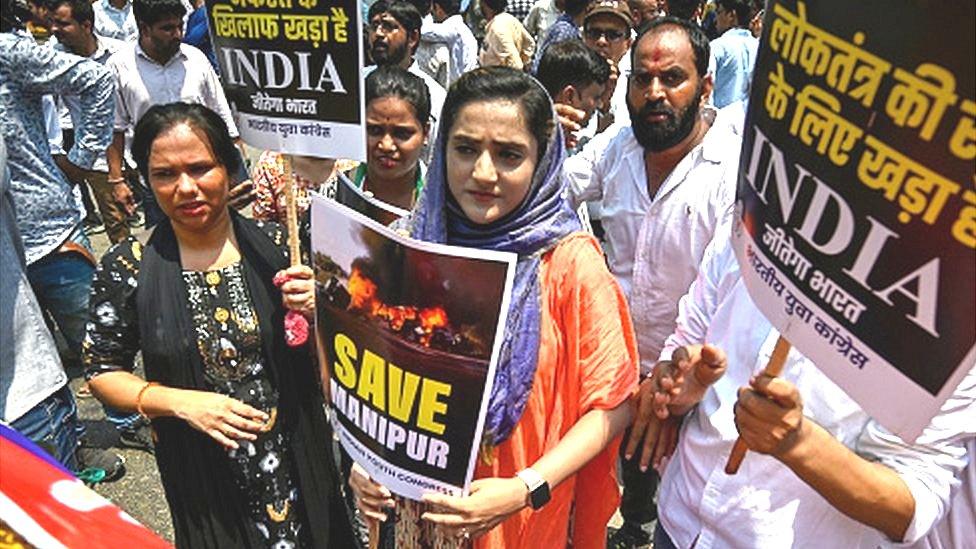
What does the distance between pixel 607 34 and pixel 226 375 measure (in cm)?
379

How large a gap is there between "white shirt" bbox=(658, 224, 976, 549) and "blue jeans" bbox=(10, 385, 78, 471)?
1733mm

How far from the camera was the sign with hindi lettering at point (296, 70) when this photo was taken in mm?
2180

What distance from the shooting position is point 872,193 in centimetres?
106

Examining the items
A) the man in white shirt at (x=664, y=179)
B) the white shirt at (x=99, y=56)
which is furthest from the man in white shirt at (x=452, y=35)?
the man in white shirt at (x=664, y=179)

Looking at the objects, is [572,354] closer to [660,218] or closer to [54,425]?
[660,218]

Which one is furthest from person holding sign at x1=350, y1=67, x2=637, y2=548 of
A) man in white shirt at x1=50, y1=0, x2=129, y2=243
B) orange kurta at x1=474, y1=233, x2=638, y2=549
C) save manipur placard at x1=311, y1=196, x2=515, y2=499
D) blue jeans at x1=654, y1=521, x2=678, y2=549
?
man in white shirt at x1=50, y1=0, x2=129, y2=243

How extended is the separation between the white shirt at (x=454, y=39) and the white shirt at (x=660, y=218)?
13.6ft

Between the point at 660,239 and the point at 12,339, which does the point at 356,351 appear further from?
the point at 660,239

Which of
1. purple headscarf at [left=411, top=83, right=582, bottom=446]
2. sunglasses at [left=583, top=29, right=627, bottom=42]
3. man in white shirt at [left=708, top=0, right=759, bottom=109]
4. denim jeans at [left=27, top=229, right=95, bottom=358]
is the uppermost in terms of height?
purple headscarf at [left=411, top=83, right=582, bottom=446]

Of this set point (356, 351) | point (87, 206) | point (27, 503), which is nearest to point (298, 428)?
point (356, 351)

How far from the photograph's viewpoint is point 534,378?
69.4 inches

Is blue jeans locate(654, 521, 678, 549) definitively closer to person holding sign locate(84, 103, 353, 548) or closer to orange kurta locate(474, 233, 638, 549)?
orange kurta locate(474, 233, 638, 549)

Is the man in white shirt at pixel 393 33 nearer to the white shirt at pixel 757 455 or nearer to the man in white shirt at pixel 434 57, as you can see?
the man in white shirt at pixel 434 57

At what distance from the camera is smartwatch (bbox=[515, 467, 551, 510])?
1665mm
